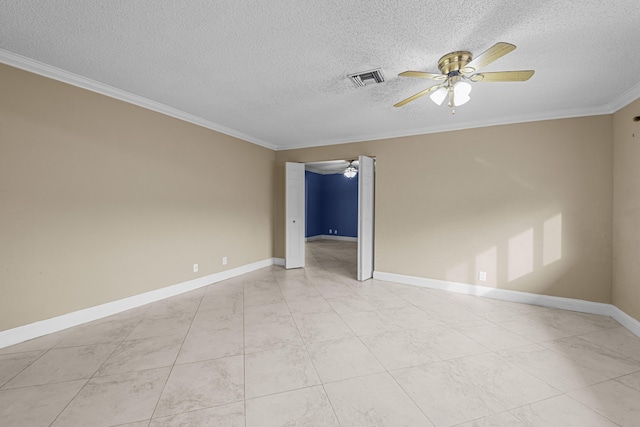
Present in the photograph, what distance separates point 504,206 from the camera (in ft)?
11.7

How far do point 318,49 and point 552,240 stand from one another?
12.4 ft

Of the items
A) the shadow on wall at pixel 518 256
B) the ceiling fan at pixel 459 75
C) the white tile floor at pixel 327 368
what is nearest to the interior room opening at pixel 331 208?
the shadow on wall at pixel 518 256

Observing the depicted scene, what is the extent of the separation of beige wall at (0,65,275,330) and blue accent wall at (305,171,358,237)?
510 cm

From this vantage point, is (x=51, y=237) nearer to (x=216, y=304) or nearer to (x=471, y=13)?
(x=216, y=304)

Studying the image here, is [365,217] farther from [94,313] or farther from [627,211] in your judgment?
[94,313]

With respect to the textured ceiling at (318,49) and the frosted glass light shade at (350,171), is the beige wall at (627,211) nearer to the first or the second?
the textured ceiling at (318,49)


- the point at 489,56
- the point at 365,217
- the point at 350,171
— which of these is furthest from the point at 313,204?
the point at 489,56

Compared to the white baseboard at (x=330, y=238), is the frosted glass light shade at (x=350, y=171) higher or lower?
higher

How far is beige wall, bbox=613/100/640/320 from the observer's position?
8.80ft

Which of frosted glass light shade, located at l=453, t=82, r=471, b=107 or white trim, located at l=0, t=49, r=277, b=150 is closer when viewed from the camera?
frosted glass light shade, located at l=453, t=82, r=471, b=107

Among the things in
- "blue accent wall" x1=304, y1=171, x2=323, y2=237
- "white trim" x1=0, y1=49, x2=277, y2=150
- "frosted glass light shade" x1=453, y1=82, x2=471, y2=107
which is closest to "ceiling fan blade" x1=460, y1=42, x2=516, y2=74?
"frosted glass light shade" x1=453, y1=82, x2=471, y2=107

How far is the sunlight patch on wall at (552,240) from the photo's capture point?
3.29 meters

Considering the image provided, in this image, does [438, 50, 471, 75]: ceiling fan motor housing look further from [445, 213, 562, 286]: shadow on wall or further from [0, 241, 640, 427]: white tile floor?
[445, 213, 562, 286]: shadow on wall

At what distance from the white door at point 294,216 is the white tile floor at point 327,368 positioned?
1.96 metres
